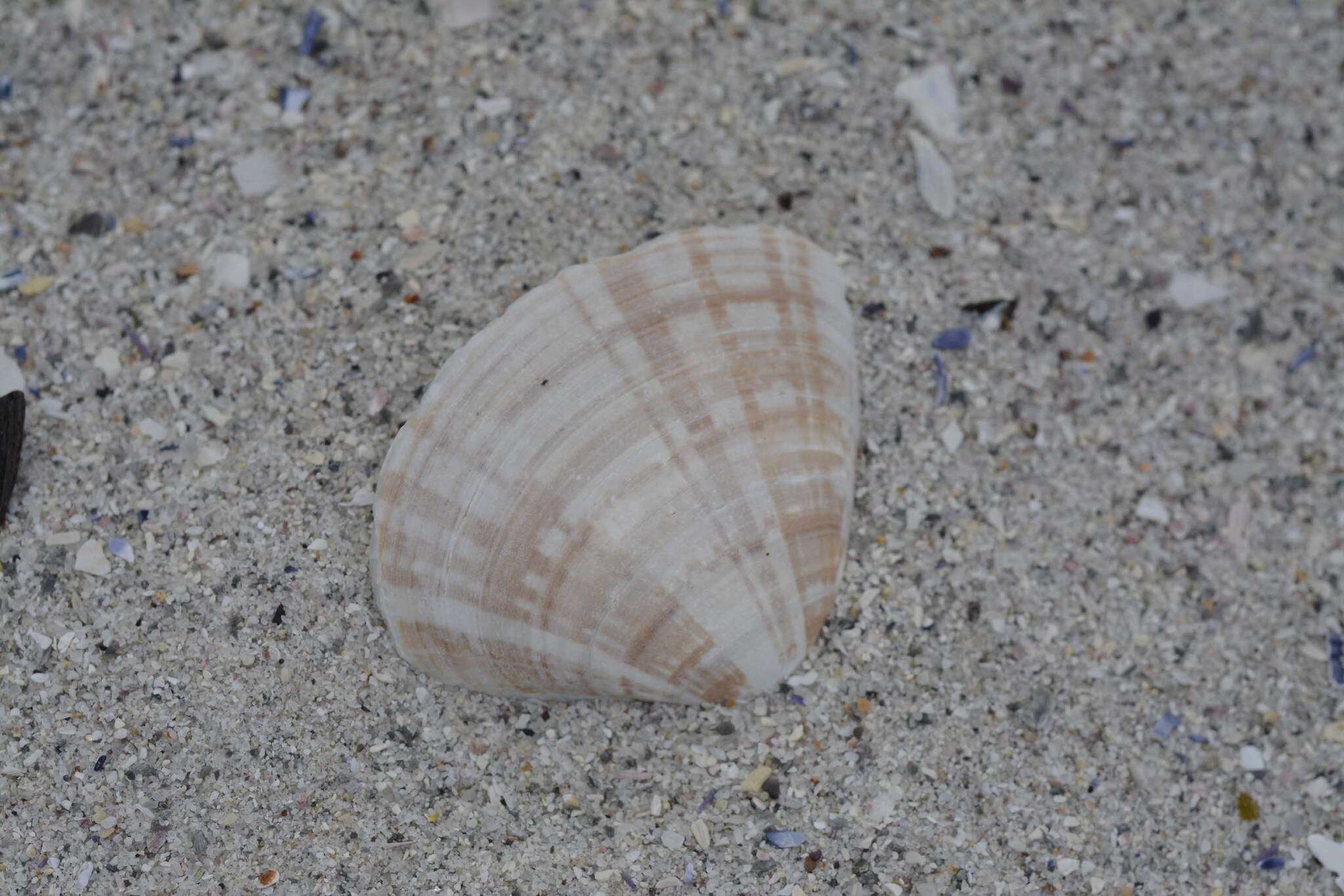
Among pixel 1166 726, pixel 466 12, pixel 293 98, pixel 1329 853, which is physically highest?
pixel 466 12

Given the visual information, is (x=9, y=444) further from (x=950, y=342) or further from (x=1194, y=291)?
(x=1194, y=291)

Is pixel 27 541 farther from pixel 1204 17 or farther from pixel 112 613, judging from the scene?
pixel 1204 17

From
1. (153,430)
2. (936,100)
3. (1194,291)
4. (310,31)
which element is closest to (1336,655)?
(1194,291)

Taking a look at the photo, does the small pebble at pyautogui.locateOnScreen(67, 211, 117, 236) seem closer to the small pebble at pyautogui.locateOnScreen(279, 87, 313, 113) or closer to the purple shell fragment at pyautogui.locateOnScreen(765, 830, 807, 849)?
the small pebble at pyautogui.locateOnScreen(279, 87, 313, 113)

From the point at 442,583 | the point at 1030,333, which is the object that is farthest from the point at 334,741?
the point at 1030,333

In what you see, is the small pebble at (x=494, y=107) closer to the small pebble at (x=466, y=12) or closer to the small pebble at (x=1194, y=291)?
the small pebble at (x=466, y=12)

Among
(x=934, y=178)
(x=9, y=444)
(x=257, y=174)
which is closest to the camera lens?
(x=9, y=444)

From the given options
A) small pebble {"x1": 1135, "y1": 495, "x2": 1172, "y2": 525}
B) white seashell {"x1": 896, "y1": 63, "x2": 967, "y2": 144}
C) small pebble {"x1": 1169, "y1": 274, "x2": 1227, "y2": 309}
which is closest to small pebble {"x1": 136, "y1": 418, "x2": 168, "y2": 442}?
white seashell {"x1": 896, "y1": 63, "x2": 967, "y2": 144}

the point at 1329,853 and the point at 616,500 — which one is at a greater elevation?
the point at 616,500
